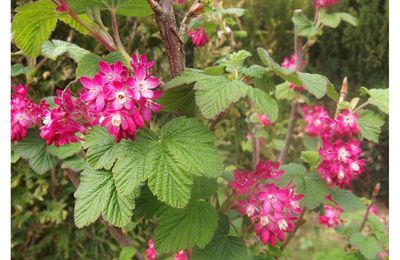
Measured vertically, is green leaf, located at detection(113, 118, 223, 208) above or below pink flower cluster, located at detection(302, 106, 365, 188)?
above

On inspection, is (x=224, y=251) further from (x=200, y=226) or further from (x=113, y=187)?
(x=113, y=187)

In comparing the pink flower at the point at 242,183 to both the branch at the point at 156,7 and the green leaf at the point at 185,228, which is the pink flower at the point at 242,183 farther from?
the branch at the point at 156,7

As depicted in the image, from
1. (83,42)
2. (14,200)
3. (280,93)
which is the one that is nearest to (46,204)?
(14,200)

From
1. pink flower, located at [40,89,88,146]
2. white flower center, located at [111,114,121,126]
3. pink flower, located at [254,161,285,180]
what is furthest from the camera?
pink flower, located at [254,161,285,180]

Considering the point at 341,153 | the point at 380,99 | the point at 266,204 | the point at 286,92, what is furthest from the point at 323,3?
the point at 266,204

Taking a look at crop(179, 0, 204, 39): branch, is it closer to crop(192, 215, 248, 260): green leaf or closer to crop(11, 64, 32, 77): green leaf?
crop(192, 215, 248, 260): green leaf

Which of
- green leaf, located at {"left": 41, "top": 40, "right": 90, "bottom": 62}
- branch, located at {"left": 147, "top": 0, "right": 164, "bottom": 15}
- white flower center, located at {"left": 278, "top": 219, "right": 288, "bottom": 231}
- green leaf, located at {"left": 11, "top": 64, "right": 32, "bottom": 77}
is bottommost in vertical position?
white flower center, located at {"left": 278, "top": 219, "right": 288, "bottom": 231}

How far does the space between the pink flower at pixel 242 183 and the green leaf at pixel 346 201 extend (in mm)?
462

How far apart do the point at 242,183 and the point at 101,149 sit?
0.44 meters

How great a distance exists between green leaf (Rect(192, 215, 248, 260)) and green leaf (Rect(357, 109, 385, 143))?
55 cm

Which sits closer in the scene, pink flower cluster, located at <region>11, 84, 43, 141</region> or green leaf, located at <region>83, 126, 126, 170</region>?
green leaf, located at <region>83, 126, 126, 170</region>

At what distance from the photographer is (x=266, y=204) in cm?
102

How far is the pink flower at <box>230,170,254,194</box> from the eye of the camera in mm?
1067

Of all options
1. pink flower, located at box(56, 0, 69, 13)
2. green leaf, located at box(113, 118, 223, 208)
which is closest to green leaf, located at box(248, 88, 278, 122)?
green leaf, located at box(113, 118, 223, 208)
